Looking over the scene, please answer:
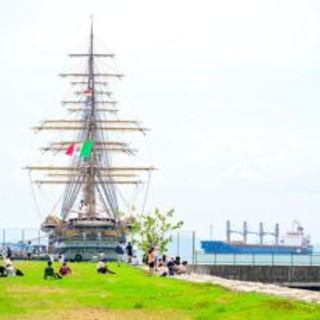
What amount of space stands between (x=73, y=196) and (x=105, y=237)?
9309 mm

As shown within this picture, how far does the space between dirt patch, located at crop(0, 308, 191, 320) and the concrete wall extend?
44.1 m

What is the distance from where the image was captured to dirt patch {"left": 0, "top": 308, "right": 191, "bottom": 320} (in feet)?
85.1

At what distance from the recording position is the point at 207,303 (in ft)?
94.5

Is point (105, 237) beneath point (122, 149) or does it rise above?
beneath

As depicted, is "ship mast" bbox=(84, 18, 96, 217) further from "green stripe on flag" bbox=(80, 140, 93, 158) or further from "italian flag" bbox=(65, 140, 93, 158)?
"green stripe on flag" bbox=(80, 140, 93, 158)

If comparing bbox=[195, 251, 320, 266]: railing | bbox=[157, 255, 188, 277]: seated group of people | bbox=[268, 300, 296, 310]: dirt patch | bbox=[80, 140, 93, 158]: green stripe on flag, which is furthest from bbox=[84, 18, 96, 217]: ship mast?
bbox=[268, 300, 296, 310]: dirt patch

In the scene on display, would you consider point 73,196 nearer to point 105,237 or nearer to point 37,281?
point 105,237

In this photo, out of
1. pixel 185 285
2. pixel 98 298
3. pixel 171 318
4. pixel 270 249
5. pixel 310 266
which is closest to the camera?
pixel 171 318

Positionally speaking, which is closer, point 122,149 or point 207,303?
point 207,303

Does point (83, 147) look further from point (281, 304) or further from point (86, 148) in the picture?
point (281, 304)

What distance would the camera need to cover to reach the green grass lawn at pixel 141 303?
2523 cm

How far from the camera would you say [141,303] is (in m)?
30.6

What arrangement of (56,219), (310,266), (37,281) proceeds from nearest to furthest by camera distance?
1. (37,281)
2. (310,266)
3. (56,219)

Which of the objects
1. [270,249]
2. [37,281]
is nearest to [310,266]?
[37,281]
